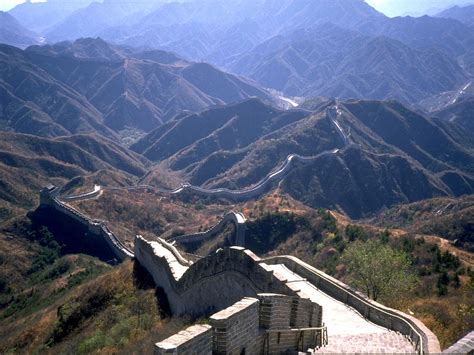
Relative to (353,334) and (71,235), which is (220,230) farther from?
(353,334)

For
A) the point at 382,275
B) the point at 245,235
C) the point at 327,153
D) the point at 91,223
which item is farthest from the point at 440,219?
the point at 327,153

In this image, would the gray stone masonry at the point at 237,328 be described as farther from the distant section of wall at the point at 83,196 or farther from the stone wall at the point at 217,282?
the distant section of wall at the point at 83,196

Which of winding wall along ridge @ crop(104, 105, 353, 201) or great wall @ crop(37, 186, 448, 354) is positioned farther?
winding wall along ridge @ crop(104, 105, 353, 201)

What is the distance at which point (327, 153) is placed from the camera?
10331 centimetres

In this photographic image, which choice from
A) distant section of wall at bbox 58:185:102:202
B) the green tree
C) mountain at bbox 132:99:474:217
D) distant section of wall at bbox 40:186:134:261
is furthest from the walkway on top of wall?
mountain at bbox 132:99:474:217

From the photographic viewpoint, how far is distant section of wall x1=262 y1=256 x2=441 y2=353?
13.6 m

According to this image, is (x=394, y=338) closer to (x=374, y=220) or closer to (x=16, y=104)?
(x=374, y=220)

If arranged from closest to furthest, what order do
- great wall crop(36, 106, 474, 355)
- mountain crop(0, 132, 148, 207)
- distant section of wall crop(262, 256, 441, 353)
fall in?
1. great wall crop(36, 106, 474, 355)
2. distant section of wall crop(262, 256, 441, 353)
3. mountain crop(0, 132, 148, 207)

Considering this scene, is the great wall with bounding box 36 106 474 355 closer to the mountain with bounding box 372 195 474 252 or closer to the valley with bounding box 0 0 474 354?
the valley with bounding box 0 0 474 354

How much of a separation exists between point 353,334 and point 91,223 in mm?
55144

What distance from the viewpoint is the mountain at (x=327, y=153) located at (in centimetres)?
10019

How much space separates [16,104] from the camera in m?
196

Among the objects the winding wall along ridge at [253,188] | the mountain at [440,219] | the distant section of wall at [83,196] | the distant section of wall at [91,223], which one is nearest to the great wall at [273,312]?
the mountain at [440,219]

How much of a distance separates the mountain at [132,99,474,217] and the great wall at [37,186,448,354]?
A: 70.5m
